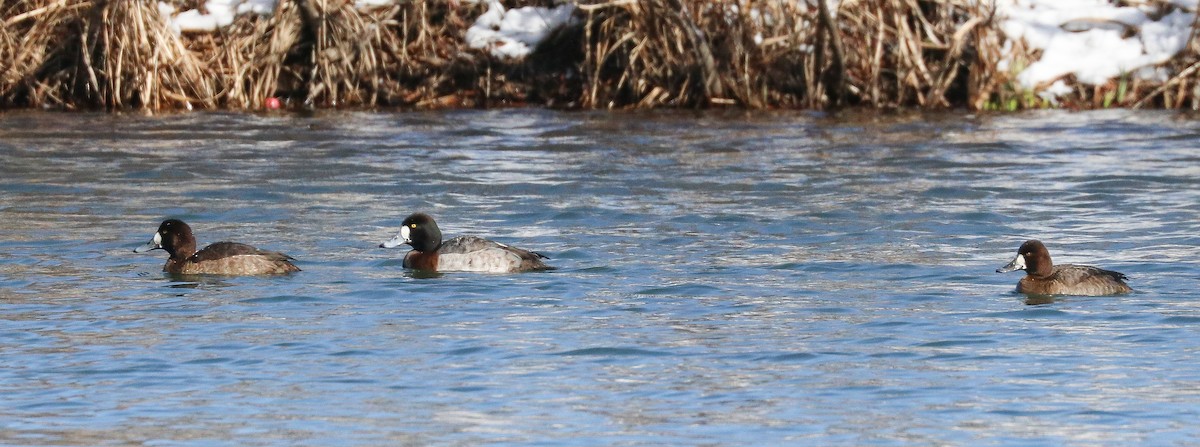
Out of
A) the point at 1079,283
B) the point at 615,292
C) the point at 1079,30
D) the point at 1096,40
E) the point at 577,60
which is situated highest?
the point at 1079,30

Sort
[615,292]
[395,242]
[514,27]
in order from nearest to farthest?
1. [615,292]
2. [395,242]
3. [514,27]

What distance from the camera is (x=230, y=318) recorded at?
34.2 feet

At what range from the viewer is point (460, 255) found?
40.7 feet

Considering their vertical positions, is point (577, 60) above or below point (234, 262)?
above

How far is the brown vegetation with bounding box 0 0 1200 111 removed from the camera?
22.3 metres

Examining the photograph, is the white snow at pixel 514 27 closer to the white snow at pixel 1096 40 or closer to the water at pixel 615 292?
the water at pixel 615 292

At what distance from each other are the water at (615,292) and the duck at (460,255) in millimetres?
158

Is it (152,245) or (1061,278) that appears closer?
(1061,278)

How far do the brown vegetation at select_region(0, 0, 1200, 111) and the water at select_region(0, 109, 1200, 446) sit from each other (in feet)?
4.99

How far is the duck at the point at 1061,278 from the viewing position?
11.0m

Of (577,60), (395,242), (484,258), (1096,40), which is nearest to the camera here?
(484,258)

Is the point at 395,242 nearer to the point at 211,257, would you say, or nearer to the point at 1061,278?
the point at 211,257

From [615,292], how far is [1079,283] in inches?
110

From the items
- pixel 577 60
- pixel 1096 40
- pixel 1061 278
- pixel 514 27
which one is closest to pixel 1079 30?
pixel 1096 40
